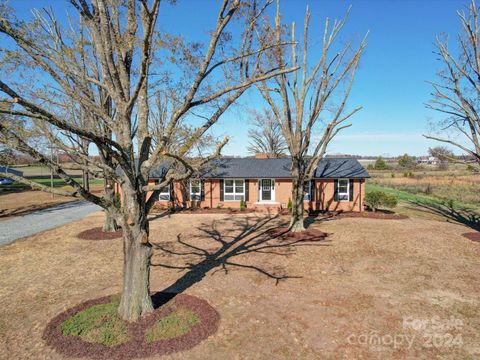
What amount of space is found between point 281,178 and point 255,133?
2747 centimetres

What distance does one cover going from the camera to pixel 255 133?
51094mm

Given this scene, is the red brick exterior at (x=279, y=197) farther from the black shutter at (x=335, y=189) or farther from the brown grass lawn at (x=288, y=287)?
the brown grass lawn at (x=288, y=287)

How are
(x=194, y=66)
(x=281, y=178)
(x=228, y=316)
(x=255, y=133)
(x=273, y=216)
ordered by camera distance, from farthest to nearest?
(x=255, y=133) < (x=281, y=178) < (x=273, y=216) < (x=228, y=316) < (x=194, y=66)

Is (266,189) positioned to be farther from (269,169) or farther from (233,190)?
(233,190)

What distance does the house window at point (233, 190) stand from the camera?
83.6ft

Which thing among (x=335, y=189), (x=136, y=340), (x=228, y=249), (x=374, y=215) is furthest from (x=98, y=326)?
(x=335, y=189)

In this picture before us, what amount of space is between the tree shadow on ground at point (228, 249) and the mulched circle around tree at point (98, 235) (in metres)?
2.76

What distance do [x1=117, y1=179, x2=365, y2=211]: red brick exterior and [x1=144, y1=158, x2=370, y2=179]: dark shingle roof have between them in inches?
21.0

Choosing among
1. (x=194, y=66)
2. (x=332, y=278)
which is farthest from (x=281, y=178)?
(x=194, y=66)

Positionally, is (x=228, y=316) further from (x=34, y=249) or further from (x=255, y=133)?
(x=255, y=133)

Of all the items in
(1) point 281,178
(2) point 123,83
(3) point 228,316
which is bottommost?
(3) point 228,316

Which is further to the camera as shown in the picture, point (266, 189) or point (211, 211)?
point (266, 189)

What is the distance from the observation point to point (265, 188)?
25.4 metres

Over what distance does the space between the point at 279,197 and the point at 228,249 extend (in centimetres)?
1162
